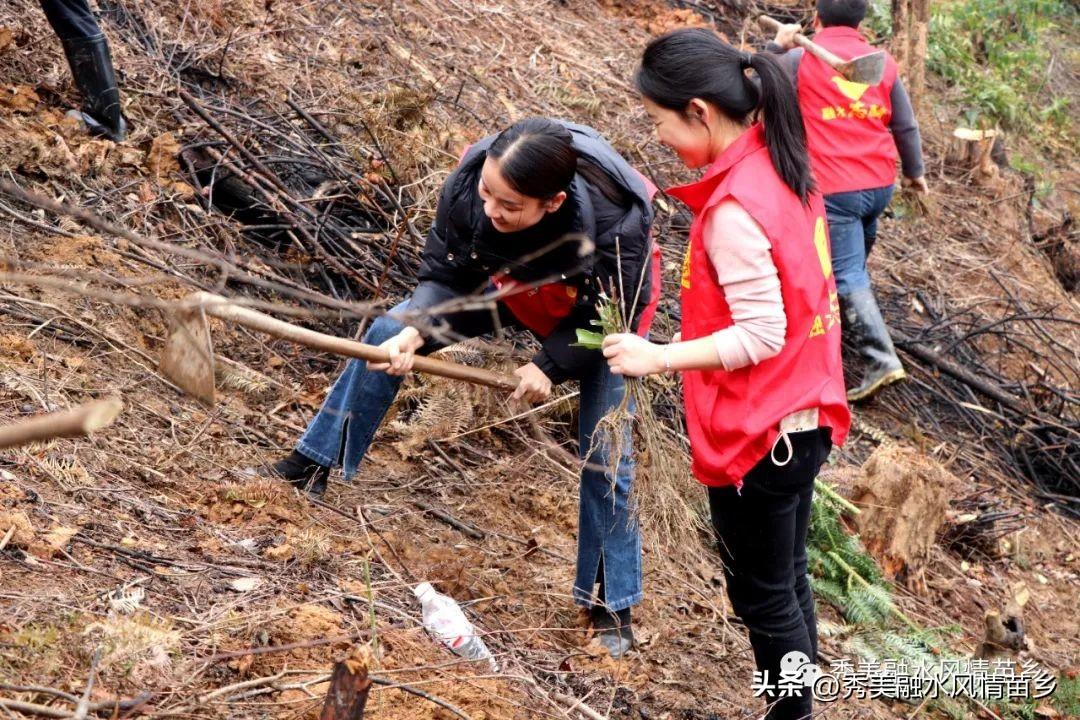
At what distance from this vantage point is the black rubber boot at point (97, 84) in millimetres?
4938

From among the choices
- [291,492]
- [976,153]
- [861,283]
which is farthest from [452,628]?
[976,153]

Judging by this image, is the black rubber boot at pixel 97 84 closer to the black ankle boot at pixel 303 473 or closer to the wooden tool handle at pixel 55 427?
the black ankle boot at pixel 303 473

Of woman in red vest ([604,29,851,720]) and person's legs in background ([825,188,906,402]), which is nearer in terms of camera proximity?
woman in red vest ([604,29,851,720])

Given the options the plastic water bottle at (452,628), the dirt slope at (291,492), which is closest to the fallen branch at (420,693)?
the dirt slope at (291,492)

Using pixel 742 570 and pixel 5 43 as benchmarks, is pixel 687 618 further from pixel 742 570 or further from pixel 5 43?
pixel 5 43

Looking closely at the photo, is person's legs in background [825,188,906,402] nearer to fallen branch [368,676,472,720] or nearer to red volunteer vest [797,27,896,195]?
red volunteer vest [797,27,896,195]

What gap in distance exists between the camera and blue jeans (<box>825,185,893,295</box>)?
543cm

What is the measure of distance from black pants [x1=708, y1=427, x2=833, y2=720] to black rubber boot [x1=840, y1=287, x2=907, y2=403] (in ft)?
10.2

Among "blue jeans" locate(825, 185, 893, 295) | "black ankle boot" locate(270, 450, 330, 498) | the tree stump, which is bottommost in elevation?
"blue jeans" locate(825, 185, 893, 295)

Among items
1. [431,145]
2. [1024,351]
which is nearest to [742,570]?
[431,145]

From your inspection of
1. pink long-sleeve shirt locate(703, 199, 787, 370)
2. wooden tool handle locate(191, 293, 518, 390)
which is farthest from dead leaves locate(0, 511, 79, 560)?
pink long-sleeve shirt locate(703, 199, 787, 370)

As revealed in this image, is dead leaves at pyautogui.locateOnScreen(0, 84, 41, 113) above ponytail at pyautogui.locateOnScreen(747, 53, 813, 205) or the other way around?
the other way around

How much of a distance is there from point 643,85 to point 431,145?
3.01 m

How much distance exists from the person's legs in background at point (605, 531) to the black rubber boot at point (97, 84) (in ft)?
9.77
